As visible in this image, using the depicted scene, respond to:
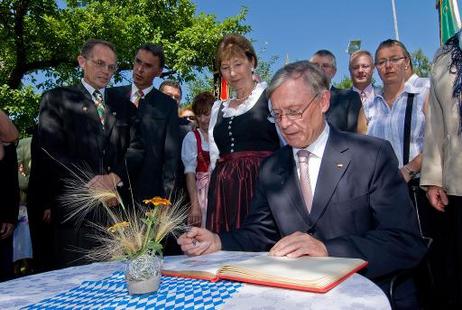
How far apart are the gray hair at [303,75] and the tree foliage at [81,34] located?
48.5ft

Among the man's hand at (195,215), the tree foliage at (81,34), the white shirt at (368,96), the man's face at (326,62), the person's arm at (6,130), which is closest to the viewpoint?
the person's arm at (6,130)

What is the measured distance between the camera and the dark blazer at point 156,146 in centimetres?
387

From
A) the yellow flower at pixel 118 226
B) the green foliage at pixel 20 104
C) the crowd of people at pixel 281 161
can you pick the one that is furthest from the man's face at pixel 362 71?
the green foliage at pixel 20 104

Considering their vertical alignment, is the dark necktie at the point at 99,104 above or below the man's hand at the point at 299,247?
above

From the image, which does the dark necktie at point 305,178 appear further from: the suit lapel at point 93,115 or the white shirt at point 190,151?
the white shirt at point 190,151

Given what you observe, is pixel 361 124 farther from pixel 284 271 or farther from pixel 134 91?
pixel 284 271

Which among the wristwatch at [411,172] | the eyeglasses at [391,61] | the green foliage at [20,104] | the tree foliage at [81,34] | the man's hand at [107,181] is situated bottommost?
the wristwatch at [411,172]

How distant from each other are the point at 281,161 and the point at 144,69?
2394 mm

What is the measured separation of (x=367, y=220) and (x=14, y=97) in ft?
50.6

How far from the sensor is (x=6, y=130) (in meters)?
3.27

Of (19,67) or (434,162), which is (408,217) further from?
(19,67)

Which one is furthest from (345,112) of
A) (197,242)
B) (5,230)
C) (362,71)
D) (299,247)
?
(5,230)

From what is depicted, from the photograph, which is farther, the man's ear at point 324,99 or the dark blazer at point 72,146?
the dark blazer at point 72,146

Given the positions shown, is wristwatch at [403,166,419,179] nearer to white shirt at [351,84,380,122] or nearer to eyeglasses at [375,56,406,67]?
white shirt at [351,84,380,122]
